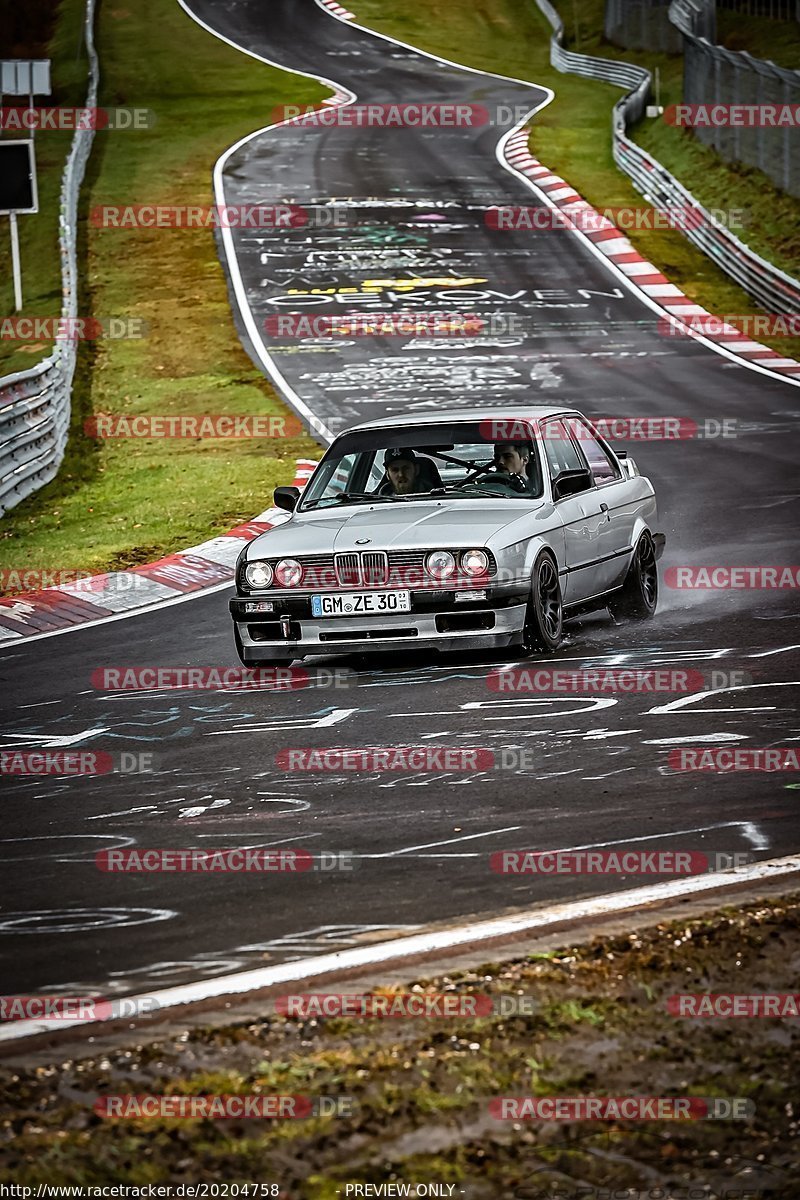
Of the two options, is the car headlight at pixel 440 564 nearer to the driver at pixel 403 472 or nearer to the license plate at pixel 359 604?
the license plate at pixel 359 604

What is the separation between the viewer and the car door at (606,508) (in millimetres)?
11711

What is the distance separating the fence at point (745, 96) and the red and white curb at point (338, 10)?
1013 inches

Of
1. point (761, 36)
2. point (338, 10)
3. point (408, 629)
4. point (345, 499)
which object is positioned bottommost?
point (408, 629)

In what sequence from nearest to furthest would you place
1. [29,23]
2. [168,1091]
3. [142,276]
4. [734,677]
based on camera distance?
[168,1091], [734,677], [142,276], [29,23]

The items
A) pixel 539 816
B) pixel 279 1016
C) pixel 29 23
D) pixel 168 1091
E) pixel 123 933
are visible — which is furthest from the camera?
pixel 29 23

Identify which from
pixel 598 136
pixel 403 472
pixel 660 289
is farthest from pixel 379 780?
pixel 598 136

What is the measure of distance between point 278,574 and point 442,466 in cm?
152

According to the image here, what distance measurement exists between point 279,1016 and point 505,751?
140 inches

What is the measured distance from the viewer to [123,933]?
5938 mm

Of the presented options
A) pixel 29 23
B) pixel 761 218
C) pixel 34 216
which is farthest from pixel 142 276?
pixel 29 23

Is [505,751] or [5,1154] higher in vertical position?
[5,1154]

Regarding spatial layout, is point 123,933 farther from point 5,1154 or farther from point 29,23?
point 29,23

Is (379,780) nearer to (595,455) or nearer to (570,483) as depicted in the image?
(570,483)

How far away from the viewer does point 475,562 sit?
10.4m
